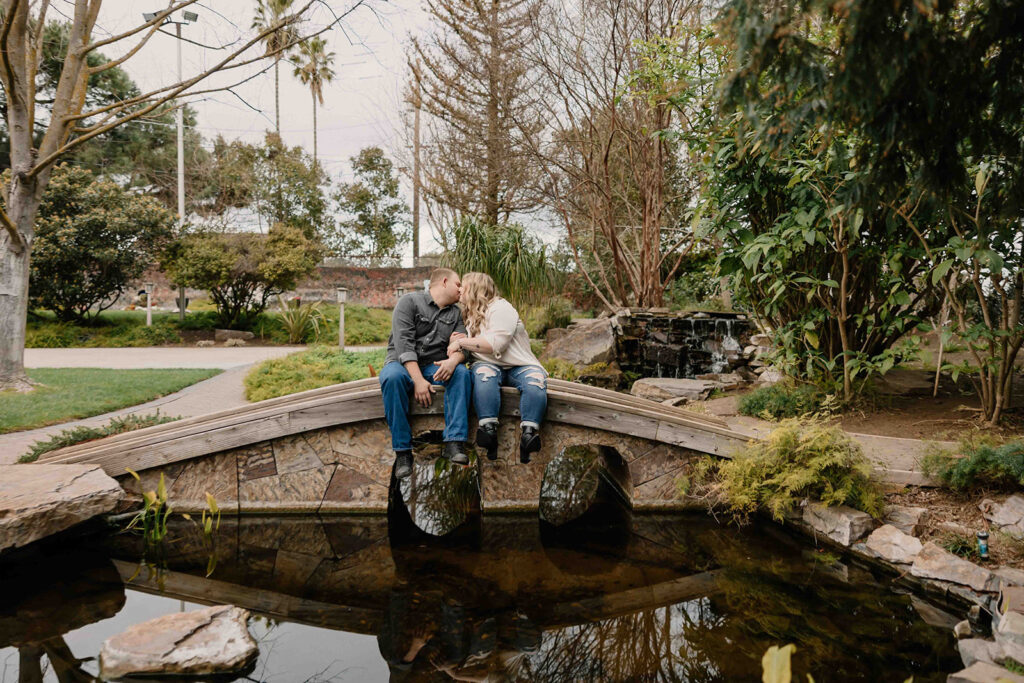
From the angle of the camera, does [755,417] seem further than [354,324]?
No

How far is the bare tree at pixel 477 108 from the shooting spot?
11969 mm

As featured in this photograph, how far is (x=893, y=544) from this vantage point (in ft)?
12.2

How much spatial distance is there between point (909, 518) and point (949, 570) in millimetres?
464

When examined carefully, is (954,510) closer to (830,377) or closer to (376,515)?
(830,377)

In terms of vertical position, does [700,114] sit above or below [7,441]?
above

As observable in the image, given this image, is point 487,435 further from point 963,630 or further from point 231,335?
point 231,335

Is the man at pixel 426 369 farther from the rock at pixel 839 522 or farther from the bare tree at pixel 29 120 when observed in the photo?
the bare tree at pixel 29 120

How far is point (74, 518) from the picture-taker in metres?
3.61

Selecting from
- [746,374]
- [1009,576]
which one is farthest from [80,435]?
[746,374]

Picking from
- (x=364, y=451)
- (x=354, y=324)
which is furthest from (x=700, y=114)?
(x=354, y=324)

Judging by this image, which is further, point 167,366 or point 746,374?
point 167,366

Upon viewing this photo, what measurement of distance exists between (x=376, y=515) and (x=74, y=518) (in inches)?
72.9

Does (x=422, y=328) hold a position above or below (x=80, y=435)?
above

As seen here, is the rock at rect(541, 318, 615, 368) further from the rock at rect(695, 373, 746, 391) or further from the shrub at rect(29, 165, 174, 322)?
the shrub at rect(29, 165, 174, 322)
